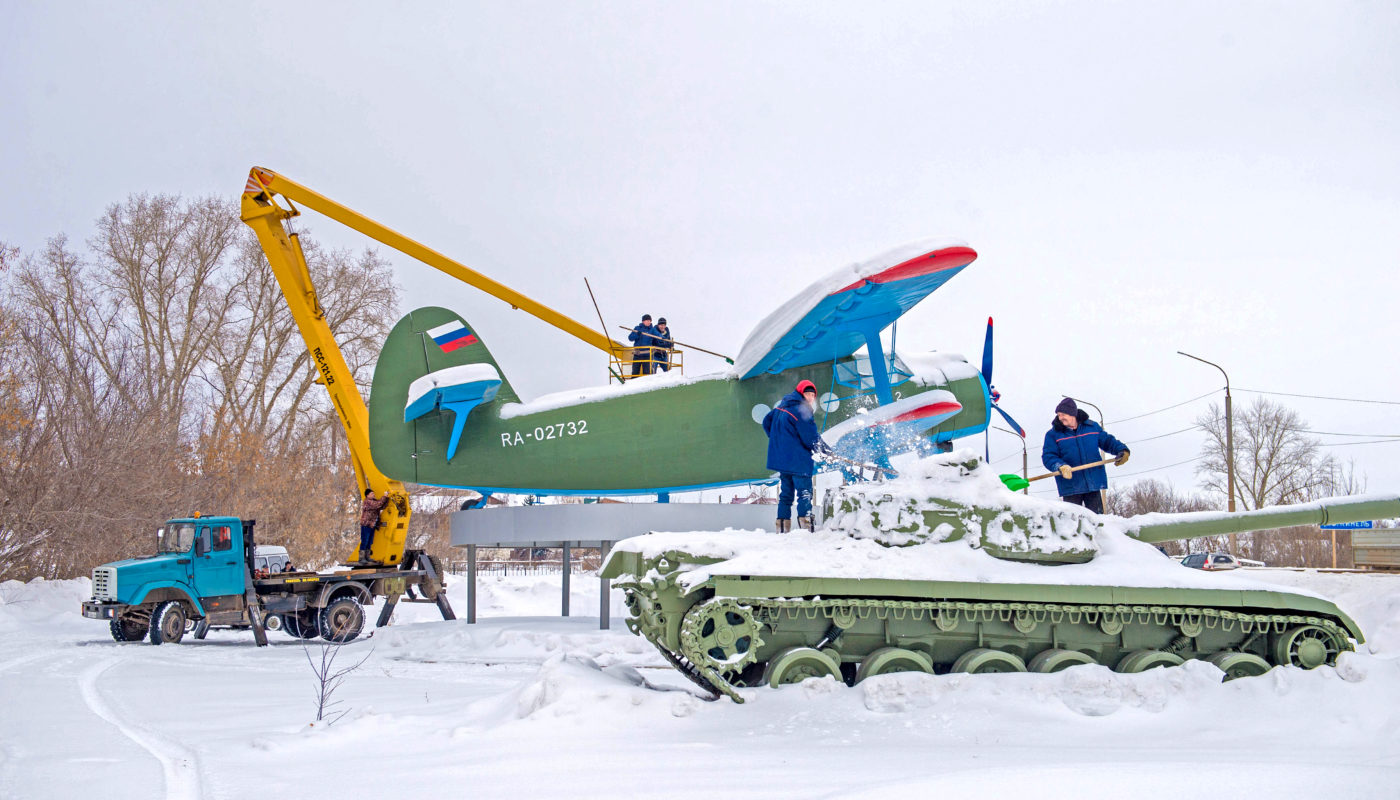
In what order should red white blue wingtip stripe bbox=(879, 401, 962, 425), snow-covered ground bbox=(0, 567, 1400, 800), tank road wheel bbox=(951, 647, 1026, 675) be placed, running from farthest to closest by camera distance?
1. red white blue wingtip stripe bbox=(879, 401, 962, 425)
2. tank road wheel bbox=(951, 647, 1026, 675)
3. snow-covered ground bbox=(0, 567, 1400, 800)

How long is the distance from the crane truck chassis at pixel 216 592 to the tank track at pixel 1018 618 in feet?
34.4

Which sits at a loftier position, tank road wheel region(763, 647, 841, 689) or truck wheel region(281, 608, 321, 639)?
tank road wheel region(763, 647, 841, 689)

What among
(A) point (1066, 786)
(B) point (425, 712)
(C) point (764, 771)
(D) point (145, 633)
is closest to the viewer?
(A) point (1066, 786)

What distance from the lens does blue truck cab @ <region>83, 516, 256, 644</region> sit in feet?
49.1

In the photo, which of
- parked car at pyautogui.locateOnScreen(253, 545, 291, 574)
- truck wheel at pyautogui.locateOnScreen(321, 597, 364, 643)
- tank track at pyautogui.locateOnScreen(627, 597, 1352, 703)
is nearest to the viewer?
tank track at pyautogui.locateOnScreen(627, 597, 1352, 703)

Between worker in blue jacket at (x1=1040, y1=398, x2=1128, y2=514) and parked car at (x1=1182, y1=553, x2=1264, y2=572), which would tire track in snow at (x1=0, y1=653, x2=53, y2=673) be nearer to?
worker in blue jacket at (x1=1040, y1=398, x2=1128, y2=514)

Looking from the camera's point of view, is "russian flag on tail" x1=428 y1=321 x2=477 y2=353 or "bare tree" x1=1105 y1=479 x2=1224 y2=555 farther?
"bare tree" x1=1105 y1=479 x2=1224 y2=555

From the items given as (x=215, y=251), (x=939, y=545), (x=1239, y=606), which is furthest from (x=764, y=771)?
(x=215, y=251)

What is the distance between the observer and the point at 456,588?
29984mm

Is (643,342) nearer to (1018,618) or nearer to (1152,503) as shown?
(1018,618)

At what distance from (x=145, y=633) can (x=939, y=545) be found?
13965 mm

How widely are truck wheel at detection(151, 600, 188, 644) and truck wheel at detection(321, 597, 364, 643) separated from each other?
209cm

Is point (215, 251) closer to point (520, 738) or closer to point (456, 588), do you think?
point (456, 588)

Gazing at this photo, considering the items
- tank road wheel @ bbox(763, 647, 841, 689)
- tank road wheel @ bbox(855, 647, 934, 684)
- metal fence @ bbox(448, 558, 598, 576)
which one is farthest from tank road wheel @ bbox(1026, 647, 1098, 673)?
metal fence @ bbox(448, 558, 598, 576)
